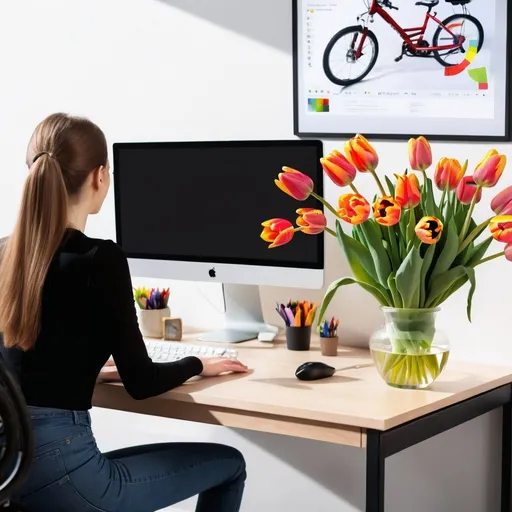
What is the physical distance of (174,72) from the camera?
2.93m

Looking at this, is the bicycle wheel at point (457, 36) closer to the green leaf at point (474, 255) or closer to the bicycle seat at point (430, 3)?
the bicycle seat at point (430, 3)

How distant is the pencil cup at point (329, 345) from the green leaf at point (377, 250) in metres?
0.39

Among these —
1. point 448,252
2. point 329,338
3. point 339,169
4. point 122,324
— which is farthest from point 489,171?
point 122,324

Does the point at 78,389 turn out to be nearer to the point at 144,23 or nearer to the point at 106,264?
the point at 106,264

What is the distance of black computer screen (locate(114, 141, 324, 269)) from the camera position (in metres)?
2.53

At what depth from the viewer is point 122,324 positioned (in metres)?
2.03

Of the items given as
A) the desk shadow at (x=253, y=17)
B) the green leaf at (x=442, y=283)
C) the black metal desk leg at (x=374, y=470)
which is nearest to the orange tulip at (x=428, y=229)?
the green leaf at (x=442, y=283)

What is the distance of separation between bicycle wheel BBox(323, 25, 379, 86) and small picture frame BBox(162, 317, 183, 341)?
73 cm

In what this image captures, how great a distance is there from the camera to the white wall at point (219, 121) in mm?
2588

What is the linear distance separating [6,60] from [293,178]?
1508 millimetres

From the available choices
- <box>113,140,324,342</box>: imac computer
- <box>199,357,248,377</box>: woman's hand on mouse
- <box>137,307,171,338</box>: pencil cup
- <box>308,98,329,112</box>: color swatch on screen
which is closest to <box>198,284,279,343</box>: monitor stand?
<box>113,140,324,342</box>: imac computer

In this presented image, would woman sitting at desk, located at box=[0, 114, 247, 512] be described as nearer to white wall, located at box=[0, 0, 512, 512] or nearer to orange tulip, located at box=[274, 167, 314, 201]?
orange tulip, located at box=[274, 167, 314, 201]

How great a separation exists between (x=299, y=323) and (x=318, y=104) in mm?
565

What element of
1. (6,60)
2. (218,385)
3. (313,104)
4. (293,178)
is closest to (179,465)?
(218,385)
